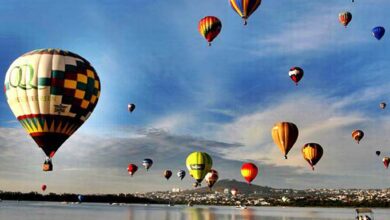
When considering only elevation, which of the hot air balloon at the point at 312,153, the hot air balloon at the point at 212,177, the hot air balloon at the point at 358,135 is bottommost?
the hot air balloon at the point at 212,177

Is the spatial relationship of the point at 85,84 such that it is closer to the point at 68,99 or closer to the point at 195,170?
the point at 68,99

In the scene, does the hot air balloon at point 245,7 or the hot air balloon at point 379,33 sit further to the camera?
the hot air balloon at point 379,33

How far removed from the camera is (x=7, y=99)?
110 feet

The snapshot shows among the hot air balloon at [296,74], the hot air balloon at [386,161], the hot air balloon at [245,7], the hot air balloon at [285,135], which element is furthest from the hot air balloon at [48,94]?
the hot air balloon at [386,161]

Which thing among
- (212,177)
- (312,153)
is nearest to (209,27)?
A: (312,153)

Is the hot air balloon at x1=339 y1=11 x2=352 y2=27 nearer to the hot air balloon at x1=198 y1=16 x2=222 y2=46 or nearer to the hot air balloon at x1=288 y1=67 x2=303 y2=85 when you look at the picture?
the hot air balloon at x1=288 y1=67 x2=303 y2=85

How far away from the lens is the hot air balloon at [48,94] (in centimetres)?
3183

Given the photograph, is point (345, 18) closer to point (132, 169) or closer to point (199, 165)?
point (199, 165)

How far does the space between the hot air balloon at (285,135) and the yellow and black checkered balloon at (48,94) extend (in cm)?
2784

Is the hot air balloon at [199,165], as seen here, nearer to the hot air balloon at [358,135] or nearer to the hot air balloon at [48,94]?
the hot air balloon at [358,135]

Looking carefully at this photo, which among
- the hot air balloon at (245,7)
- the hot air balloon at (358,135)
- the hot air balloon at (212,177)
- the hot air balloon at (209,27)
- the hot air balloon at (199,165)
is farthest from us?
the hot air balloon at (358,135)

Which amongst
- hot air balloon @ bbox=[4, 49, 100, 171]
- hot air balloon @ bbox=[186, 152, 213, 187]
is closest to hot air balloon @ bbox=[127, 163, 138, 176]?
hot air balloon @ bbox=[186, 152, 213, 187]

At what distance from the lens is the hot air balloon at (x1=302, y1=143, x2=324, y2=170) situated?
209ft

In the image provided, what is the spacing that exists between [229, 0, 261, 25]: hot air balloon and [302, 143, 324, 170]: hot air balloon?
24422 mm
